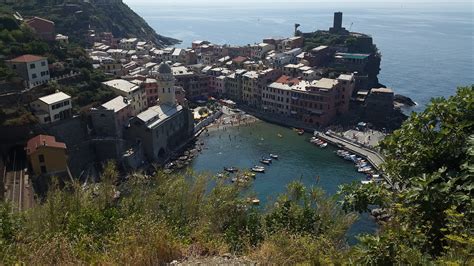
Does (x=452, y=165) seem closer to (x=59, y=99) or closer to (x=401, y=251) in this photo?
(x=401, y=251)

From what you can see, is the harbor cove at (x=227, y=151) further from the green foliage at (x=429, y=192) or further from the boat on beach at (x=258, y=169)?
the boat on beach at (x=258, y=169)

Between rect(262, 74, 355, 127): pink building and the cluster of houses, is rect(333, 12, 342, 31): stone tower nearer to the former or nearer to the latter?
the cluster of houses

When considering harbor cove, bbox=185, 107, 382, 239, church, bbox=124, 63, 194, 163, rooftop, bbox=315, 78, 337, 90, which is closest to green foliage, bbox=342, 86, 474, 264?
harbor cove, bbox=185, 107, 382, 239

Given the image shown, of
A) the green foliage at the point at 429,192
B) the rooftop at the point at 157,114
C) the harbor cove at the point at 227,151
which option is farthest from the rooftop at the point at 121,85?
the green foliage at the point at 429,192

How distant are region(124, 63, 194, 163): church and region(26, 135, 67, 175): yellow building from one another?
25.5ft

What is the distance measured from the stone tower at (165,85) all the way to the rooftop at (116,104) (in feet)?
13.2

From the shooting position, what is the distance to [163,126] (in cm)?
3344

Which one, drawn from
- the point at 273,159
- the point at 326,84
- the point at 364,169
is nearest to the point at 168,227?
the point at 273,159

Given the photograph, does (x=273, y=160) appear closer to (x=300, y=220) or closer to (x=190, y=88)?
(x=190, y=88)

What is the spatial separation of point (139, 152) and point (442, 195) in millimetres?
28031

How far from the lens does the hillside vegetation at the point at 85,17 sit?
6134 centimetres

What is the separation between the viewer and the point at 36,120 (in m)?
26.5

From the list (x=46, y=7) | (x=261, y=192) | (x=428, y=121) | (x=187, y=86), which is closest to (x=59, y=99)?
(x=261, y=192)

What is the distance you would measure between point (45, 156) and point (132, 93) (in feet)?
39.4
